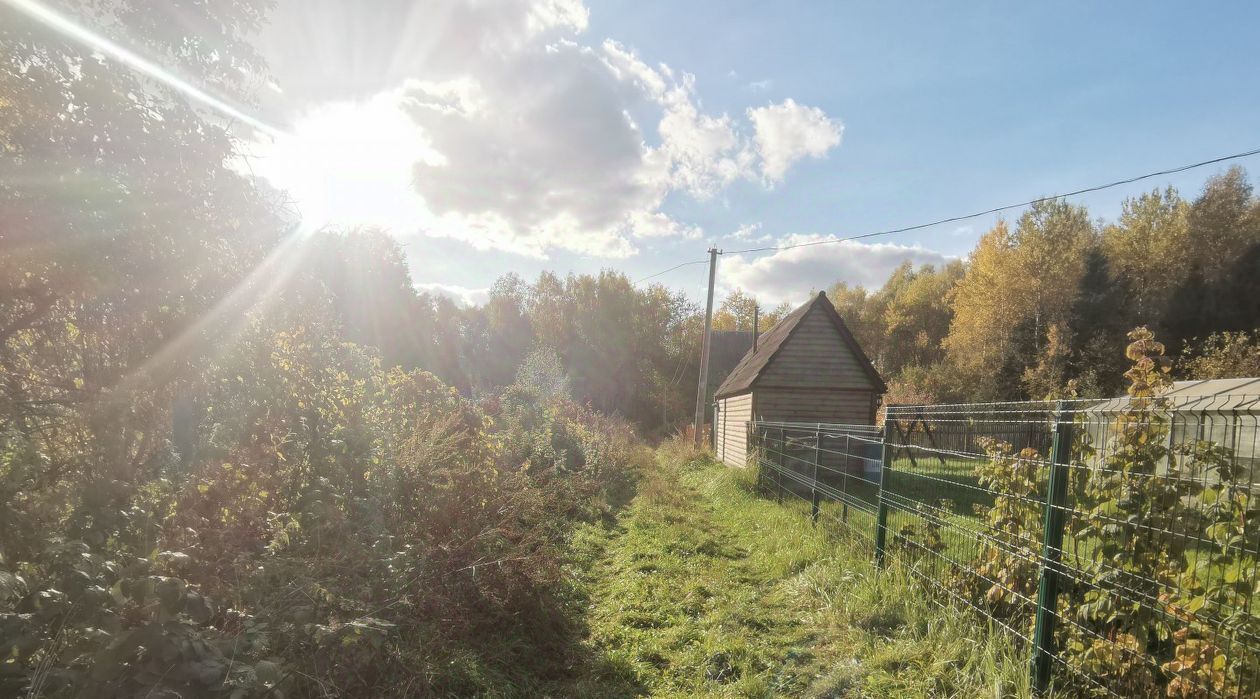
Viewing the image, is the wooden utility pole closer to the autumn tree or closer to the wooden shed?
the wooden shed

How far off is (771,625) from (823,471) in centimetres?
603

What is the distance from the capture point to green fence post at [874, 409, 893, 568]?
16.8ft

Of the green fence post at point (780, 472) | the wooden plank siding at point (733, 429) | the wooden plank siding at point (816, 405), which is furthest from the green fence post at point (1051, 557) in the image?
the wooden plank siding at point (816, 405)

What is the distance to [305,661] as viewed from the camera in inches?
112

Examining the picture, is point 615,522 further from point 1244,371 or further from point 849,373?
point 1244,371

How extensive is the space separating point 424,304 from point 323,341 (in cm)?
4137

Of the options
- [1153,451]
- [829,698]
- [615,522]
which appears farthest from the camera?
[615,522]

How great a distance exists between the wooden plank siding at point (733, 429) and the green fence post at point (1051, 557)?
9.73m

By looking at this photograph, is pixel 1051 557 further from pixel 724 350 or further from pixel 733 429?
pixel 724 350

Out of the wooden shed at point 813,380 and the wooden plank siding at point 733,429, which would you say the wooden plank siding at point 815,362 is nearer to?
the wooden shed at point 813,380

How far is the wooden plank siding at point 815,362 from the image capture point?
576 inches

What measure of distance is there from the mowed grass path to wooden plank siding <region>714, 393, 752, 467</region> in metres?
6.08

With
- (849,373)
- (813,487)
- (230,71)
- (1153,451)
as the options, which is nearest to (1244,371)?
(849,373)

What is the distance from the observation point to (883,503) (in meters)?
5.31
